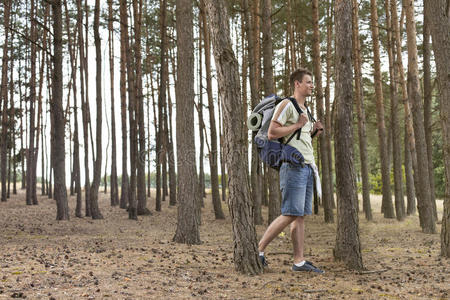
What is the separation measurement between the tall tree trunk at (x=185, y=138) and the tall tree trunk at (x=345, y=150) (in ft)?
10.8

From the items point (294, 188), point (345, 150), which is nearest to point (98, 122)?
point (345, 150)

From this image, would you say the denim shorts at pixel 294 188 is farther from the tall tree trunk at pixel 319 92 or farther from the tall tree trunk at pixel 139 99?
the tall tree trunk at pixel 139 99

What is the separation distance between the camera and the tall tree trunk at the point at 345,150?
533cm

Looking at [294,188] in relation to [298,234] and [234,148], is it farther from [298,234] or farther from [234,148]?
[234,148]

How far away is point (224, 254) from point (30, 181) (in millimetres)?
15837

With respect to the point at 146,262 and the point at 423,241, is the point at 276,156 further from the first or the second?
the point at 423,241

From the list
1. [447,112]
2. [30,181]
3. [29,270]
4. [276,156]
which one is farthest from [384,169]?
[30,181]

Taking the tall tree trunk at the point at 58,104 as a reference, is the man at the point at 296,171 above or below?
below

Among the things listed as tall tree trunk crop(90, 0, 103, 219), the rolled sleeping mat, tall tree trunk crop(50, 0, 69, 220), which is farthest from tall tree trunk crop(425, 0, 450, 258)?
tall tree trunk crop(90, 0, 103, 219)

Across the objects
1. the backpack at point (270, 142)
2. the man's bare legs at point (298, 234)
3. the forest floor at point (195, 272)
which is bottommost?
the forest floor at point (195, 272)

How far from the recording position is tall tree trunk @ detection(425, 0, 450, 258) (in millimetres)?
6293

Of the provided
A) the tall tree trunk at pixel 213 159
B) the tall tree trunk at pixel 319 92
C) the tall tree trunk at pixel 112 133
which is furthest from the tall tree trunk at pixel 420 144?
the tall tree trunk at pixel 112 133

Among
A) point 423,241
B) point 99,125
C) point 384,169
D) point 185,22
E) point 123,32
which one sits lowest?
point 423,241

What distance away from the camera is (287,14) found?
54.9 feet
